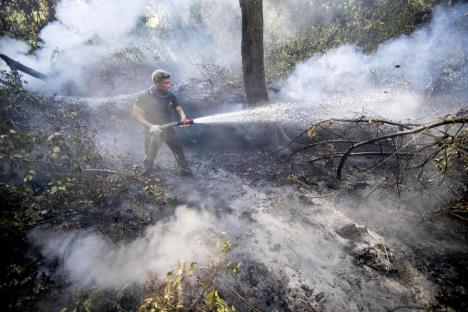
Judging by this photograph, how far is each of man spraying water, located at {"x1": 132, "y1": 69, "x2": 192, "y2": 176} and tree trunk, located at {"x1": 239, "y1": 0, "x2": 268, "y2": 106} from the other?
1617 mm

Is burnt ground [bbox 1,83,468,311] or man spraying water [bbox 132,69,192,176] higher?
man spraying water [bbox 132,69,192,176]

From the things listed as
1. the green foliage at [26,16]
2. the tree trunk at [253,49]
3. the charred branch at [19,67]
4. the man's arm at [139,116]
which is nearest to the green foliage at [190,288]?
the man's arm at [139,116]

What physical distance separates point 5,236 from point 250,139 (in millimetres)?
4209

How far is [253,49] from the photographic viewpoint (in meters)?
5.30

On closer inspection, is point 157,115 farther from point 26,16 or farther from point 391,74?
point 26,16

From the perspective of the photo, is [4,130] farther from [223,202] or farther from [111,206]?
[223,202]

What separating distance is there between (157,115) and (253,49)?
2.20m

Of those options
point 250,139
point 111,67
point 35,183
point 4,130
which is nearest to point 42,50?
point 111,67

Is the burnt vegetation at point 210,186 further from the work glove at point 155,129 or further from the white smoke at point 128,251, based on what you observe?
the work glove at point 155,129

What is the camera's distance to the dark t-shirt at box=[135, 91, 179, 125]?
4719mm

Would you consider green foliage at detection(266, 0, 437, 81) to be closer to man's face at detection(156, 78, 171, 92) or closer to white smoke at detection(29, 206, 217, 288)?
man's face at detection(156, 78, 171, 92)

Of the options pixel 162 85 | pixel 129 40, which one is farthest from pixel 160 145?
pixel 129 40

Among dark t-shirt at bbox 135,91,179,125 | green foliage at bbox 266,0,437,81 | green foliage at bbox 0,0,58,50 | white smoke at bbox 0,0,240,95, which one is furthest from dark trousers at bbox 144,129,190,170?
green foliage at bbox 0,0,58,50

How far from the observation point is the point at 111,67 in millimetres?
9289
